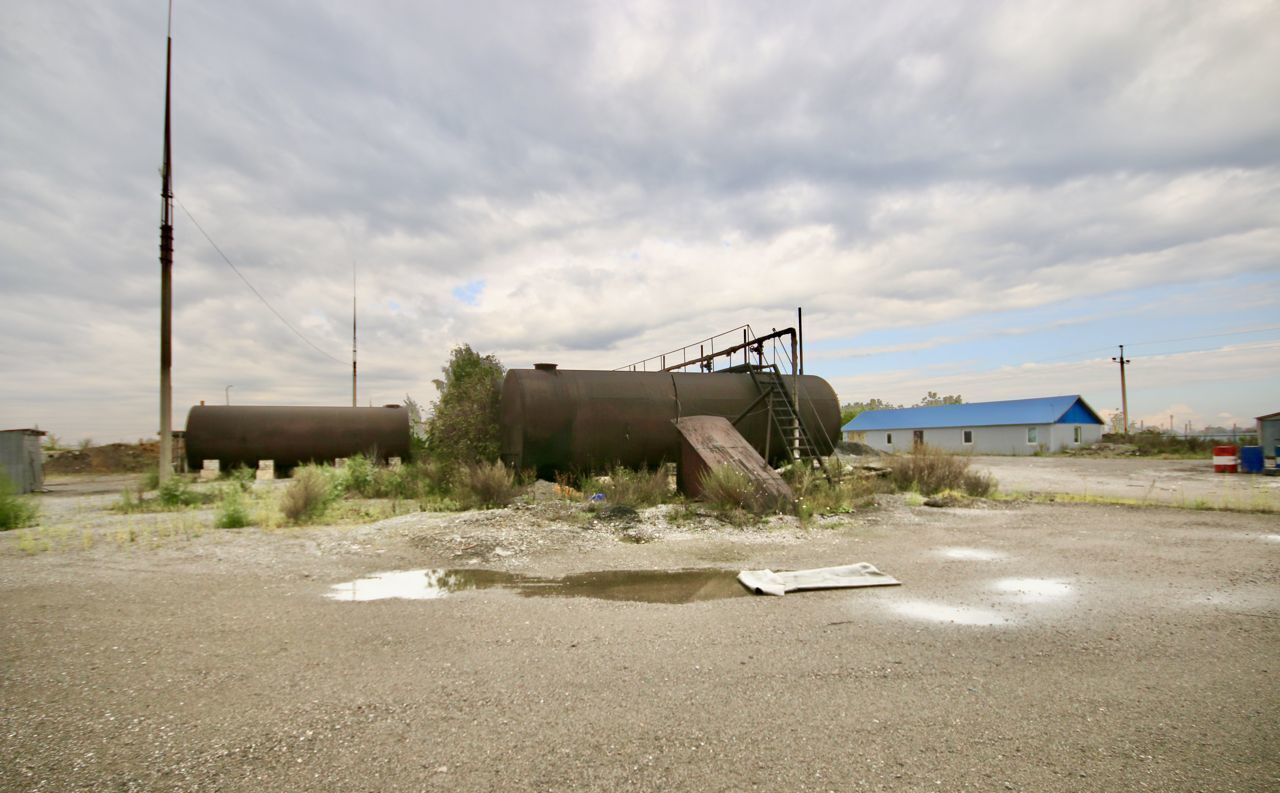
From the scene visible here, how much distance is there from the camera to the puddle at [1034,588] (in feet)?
19.0

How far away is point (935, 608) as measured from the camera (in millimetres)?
5445

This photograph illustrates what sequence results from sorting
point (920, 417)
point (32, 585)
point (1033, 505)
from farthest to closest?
point (920, 417), point (1033, 505), point (32, 585)

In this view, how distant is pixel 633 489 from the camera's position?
12180 millimetres

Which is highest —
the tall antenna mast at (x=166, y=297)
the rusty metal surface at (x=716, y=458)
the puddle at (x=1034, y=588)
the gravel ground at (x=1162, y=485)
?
the tall antenna mast at (x=166, y=297)

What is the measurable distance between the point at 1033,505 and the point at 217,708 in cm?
1401

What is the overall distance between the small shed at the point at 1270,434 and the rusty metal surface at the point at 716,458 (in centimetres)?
2196

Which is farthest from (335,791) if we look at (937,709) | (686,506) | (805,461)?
(805,461)

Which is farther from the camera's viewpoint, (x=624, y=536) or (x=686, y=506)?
(x=686, y=506)

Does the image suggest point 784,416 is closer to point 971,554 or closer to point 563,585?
point 971,554

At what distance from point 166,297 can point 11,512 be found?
681cm

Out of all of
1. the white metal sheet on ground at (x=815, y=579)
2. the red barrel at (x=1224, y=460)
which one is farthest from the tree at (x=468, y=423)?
the red barrel at (x=1224, y=460)

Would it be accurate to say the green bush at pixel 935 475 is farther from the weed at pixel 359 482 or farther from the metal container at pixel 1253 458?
the metal container at pixel 1253 458

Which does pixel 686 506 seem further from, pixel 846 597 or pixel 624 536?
pixel 846 597

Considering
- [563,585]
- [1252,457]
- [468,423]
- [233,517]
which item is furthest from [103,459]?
[1252,457]
